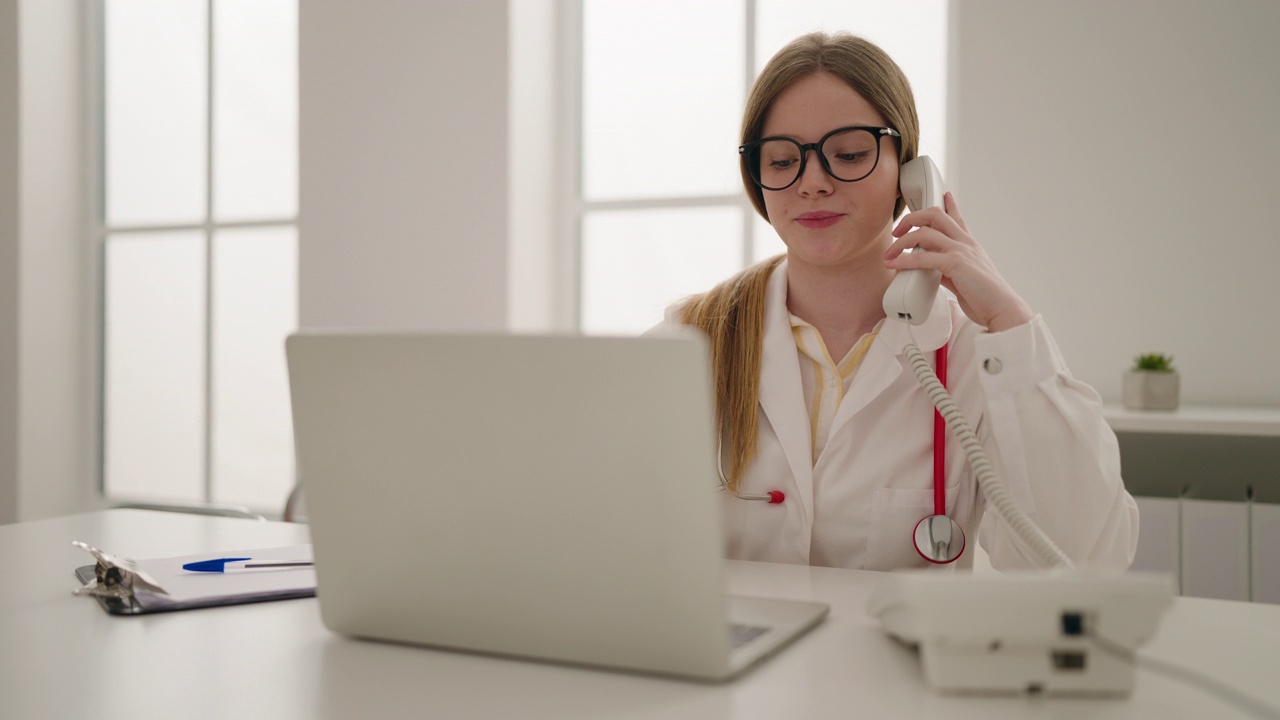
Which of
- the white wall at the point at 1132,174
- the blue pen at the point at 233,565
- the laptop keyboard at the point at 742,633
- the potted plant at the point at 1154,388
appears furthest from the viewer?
the white wall at the point at 1132,174

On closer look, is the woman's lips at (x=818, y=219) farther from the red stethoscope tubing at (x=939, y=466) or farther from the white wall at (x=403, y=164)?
the white wall at (x=403, y=164)

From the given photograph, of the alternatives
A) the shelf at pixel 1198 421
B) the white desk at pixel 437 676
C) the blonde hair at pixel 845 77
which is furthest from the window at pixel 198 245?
the white desk at pixel 437 676

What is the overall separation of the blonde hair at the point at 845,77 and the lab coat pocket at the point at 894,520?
479 millimetres

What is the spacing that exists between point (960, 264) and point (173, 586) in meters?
1.06

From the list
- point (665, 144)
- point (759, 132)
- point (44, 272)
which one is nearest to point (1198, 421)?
point (759, 132)

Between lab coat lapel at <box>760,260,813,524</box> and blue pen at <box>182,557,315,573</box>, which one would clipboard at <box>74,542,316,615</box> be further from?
lab coat lapel at <box>760,260,813,524</box>

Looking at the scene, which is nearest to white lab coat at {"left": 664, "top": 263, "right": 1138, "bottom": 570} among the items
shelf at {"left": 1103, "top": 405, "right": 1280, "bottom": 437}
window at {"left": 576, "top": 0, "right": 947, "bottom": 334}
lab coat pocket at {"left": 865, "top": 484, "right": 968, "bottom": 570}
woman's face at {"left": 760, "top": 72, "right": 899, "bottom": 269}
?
lab coat pocket at {"left": 865, "top": 484, "right": 968, "bottom": 570}

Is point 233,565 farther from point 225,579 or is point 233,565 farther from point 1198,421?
point 1198,421

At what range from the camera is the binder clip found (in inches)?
39.7

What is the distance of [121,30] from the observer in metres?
4.39

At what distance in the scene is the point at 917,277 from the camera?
1.37 meters

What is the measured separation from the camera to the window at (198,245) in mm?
3977

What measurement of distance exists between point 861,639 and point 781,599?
0.49 ft

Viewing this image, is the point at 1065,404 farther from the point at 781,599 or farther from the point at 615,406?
the point at 615,406
